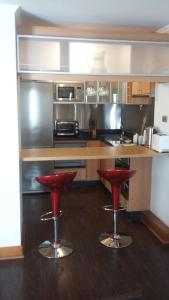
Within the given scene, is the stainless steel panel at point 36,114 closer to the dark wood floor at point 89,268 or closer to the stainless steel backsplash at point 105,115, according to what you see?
the stainless steel backsplash at point 105,115

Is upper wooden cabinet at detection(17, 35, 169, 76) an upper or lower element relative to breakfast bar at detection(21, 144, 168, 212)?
upper

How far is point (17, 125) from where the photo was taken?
2875mm

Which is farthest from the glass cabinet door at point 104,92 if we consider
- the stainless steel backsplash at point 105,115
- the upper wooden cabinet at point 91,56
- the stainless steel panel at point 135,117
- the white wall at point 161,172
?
the upper wooden cabinet at point 91,56

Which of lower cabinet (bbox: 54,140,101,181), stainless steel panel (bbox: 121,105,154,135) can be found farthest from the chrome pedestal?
stainless steel panel (bbox: 121,105,154,135)

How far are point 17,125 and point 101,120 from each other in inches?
126

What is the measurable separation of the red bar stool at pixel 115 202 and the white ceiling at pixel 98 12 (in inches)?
61.5

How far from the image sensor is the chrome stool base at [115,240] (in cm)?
329

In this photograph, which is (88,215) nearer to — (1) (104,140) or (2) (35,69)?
(1) (104,140)

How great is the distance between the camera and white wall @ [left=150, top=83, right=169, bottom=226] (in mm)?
3498

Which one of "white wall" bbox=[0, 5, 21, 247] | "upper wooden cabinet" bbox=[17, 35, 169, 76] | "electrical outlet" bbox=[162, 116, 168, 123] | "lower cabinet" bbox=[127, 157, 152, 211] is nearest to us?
"white wall" bbox=[0, 5, 21, 247]

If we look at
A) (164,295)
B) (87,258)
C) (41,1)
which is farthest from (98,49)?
(164,295)

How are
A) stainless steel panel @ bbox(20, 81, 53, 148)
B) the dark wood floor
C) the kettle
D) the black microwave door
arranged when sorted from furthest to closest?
the black microwave door
stainless steel panel @ bbox(20, 81, 53, 148)
the kettle
the dark wood floor

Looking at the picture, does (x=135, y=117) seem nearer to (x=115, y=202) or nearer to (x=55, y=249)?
(x=115, y=202)

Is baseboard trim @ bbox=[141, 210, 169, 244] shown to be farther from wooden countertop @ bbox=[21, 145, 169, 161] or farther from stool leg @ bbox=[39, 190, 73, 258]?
stool leg @ bbox=[39, 190, 73, 258]
